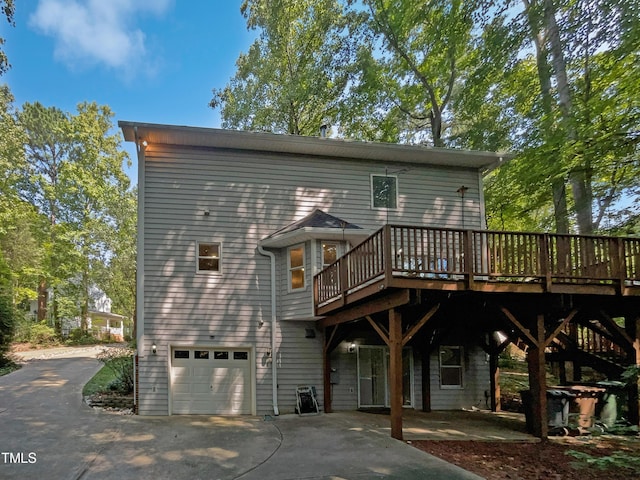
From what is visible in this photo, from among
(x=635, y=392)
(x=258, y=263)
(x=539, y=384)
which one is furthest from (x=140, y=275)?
(x=635, y=392)

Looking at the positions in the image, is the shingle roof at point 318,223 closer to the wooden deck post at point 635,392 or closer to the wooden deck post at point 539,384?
the wooden deck post at point 539,384

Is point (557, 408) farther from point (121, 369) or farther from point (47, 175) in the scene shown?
point (47, 175)

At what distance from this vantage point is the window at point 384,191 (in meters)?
12.2

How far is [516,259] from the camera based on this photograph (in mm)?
8180

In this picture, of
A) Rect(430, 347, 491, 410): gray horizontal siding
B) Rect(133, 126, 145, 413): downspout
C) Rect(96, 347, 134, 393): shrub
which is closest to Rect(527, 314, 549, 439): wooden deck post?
Rect(430, 347, 491, 410): gray horizontal siding

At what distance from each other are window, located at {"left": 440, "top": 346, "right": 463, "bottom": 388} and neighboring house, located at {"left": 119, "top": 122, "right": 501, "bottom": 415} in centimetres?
3

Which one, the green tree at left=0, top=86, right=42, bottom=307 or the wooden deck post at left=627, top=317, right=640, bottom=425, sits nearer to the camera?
the wooden deck post at left=627, top=317, right=640, bottom=425

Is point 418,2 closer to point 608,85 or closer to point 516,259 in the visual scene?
point 608,85

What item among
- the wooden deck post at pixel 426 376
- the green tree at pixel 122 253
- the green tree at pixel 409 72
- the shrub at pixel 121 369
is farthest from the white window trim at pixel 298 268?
the green tree at pixel 122 253

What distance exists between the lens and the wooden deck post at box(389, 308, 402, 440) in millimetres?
7523

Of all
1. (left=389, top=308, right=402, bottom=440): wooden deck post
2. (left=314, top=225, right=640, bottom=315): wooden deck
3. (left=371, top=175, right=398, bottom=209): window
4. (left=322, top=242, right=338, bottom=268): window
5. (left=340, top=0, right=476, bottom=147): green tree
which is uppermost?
(left=340, top=0, right=476, bottom=147): green tree

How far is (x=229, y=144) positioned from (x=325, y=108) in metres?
10.7

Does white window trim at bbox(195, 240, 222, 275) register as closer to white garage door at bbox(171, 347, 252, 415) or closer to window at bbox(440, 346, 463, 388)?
white garage door at bbox(171, 347, 252, 415)

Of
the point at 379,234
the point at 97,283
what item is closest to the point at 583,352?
the point at 379,234
